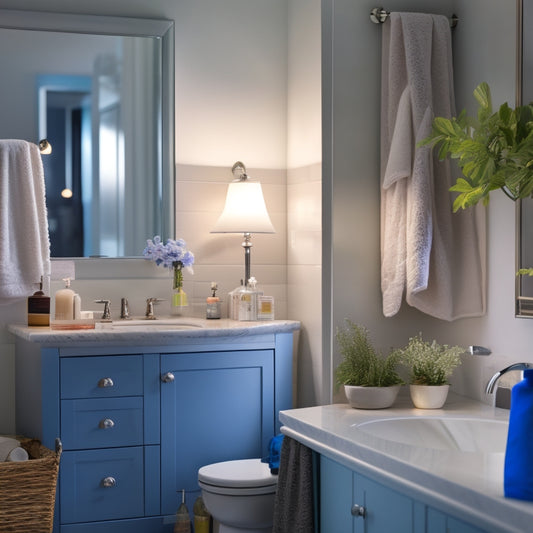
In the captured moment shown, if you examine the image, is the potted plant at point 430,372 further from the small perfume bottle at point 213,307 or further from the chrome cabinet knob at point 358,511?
the small perfume bottle at point 213,307

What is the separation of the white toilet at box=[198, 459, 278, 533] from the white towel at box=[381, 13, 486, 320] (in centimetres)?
66

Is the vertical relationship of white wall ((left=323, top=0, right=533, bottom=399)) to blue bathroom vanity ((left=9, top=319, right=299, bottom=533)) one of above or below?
above

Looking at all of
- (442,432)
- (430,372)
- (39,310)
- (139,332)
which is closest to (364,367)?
(430,372)

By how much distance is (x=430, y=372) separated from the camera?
2508mm

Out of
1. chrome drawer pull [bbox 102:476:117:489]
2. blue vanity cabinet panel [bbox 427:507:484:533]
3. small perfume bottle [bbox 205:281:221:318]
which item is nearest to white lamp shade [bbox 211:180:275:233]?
small perfume bottle [bbox 205:281:221:318]

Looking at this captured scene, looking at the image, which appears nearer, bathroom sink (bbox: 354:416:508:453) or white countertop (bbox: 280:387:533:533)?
white countertop (bbox: 280:387:533:533)

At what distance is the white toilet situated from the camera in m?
2.66

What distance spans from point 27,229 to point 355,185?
1203mm

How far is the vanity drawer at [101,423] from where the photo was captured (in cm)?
279

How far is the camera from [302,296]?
129 inches

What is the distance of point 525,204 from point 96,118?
1.73m

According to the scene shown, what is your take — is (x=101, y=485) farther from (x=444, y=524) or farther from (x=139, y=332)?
(x=444, y=524)

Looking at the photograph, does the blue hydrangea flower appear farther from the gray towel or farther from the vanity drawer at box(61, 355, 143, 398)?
the gray towel

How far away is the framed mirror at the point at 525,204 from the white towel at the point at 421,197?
0.26 metres
